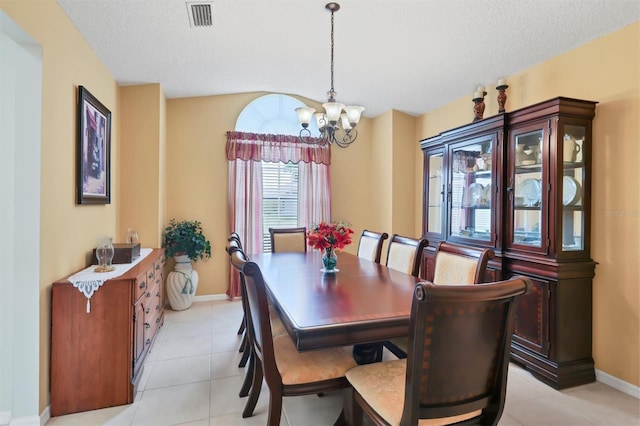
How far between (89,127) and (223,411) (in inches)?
93.7

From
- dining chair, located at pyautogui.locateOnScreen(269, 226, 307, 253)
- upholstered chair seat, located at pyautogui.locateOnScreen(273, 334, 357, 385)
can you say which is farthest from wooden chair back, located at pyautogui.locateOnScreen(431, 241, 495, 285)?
dining chair, located at pyautogui.locateOnScreen(269, 226, 307, 253)

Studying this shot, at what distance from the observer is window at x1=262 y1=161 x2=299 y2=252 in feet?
15.7

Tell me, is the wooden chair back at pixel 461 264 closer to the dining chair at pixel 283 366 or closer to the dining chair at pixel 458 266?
the dining chair at pixel 458 266

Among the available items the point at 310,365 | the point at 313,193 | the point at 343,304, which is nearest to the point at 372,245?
the point at 343,304

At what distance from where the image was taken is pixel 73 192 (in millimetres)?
Answer: 2418

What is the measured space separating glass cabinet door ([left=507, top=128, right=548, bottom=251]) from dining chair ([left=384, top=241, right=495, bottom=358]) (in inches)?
29.2

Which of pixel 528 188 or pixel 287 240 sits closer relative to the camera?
pixel 528 188

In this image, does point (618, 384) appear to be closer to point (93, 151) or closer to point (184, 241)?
point (184, 241)

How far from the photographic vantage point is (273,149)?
4.69m

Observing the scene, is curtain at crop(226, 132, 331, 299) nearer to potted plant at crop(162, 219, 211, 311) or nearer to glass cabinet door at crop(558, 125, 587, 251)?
potted plant at crop(162, 219, 211, 311)

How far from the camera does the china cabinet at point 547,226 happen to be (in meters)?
2.46

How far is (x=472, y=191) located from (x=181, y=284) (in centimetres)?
351

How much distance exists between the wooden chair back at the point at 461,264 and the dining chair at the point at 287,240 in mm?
1843

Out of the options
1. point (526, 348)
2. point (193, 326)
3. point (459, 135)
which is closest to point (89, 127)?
point (193, 326)
